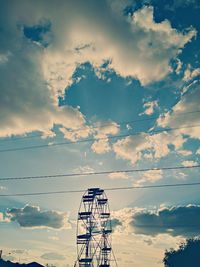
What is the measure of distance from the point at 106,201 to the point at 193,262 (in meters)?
35.9

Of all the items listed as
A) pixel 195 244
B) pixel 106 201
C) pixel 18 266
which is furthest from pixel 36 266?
pixel 195 244

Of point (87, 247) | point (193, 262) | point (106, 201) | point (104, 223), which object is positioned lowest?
point (193, 262)

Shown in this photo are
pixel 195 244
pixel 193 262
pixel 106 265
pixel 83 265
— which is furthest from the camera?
pixel 195 244

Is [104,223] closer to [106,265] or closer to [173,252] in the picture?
[106,265]

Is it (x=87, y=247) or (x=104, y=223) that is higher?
(x=104, y=223)

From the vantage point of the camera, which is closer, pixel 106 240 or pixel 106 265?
pixel 106 265

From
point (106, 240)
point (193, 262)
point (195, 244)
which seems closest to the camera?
point (106, 240)

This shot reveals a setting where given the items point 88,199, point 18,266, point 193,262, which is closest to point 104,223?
point 88,199

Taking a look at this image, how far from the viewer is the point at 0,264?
57625mm

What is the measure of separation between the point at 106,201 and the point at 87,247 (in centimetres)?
1063

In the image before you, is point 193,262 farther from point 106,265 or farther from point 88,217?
point 88,217

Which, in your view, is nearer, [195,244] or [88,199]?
[88,199]

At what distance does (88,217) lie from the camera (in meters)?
54.1

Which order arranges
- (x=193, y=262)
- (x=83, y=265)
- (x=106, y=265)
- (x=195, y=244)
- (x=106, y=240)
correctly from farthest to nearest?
(x=195, y=244)
(x=193, y=262)
(x=106, y=240)
(x=106, y=265)
(x=83, y=265)
